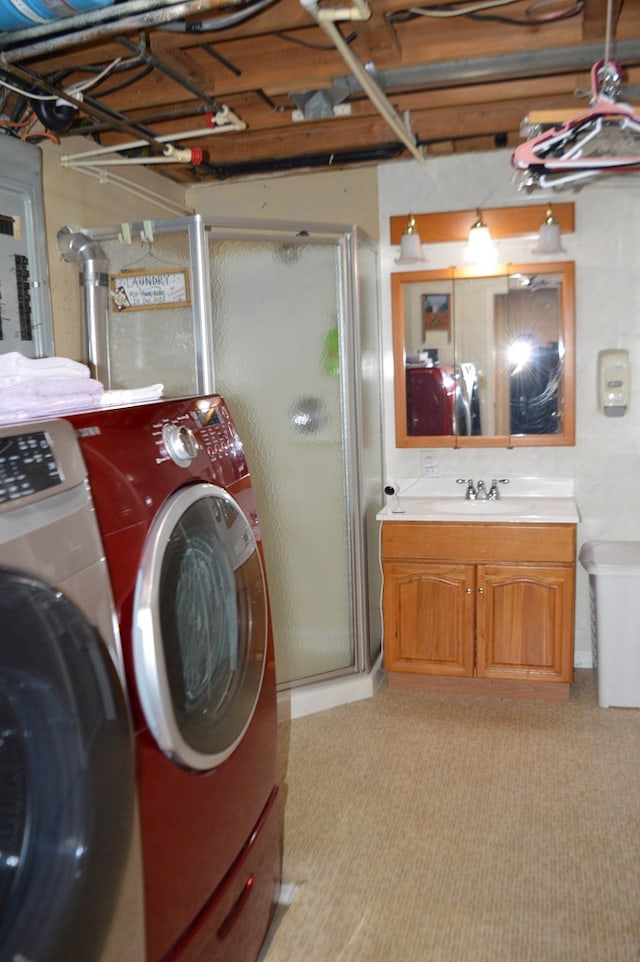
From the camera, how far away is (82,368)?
1.63m

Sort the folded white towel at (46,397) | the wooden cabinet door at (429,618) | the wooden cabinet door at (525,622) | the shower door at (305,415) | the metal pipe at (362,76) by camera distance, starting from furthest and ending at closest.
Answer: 1. the wooden cabinet door at (429,618)
2. the wooden cabinet door at (525,622)
3. the shower door at (305,415)
4. the metal pipe at (362,76)
5. the folded white towel at (46,397)

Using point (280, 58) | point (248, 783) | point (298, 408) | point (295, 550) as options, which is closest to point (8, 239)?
point (280, 58)

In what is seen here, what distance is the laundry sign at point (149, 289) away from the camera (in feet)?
9.39

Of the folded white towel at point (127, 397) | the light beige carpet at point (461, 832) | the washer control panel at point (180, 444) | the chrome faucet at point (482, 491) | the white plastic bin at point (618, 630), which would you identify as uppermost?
the folded white towel at point (127, 397)

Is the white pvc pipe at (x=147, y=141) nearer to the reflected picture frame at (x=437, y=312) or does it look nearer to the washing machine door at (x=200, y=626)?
the reflected picture frame at (x=437, y=312)

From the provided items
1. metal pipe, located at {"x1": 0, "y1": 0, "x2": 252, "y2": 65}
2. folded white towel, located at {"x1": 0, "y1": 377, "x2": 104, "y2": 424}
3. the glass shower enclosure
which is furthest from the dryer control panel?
the glass shower enclosure

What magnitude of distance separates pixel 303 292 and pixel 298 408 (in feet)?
1.54

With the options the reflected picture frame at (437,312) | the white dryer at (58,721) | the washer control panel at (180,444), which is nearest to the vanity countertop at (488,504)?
the reflected picture frame at (437,312)

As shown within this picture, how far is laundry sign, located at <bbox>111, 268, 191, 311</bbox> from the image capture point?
286cm

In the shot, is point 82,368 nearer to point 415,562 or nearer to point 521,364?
point 415,562

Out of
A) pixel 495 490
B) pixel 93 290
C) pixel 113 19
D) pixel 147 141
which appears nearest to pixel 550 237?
pixel 495 490

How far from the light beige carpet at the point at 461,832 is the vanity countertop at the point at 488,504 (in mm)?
791

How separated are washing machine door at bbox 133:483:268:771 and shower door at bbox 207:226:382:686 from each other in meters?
1.37

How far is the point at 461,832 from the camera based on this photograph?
234 centimetres
